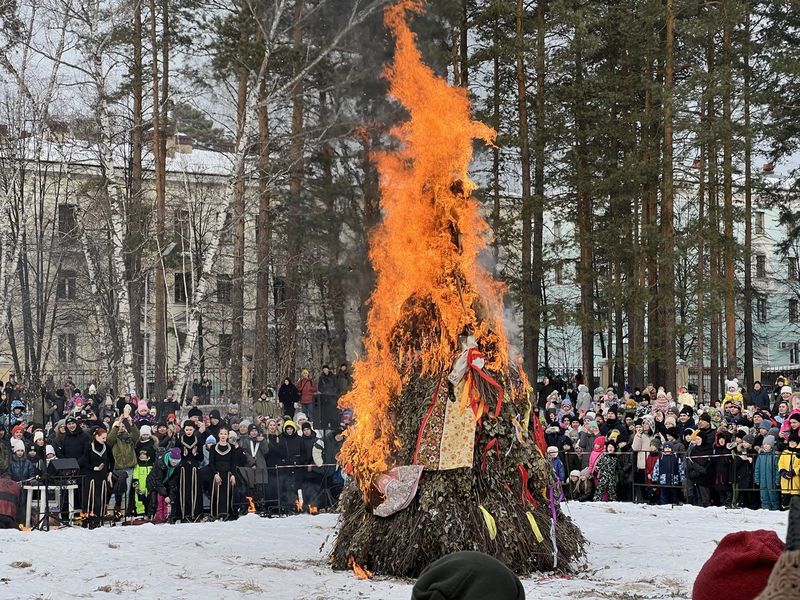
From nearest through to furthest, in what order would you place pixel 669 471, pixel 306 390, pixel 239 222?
pixel 669 471, pixel 306 390, pixel 239 222

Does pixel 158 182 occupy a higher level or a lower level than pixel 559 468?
higher

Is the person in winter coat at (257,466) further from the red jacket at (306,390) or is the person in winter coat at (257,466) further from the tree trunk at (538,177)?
the tree trunk at (538,177)

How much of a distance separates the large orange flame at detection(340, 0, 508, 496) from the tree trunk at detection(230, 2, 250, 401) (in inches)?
532

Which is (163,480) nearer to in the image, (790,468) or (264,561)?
(264,561)

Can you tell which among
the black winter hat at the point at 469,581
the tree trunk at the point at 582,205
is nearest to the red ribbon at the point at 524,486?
the black winter hat at the point at 469,581

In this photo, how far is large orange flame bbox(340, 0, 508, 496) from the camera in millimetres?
10781

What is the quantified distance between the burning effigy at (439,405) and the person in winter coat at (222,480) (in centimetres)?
554

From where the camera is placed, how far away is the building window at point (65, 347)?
40.5 metres

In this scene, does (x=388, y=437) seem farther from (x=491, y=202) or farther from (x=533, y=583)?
(x=491, y=202)

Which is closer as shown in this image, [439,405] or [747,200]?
[439,405]

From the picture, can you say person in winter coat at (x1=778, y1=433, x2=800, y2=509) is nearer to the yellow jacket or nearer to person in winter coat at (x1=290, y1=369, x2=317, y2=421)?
the yellow jacket

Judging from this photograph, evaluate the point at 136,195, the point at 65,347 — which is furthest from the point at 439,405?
the point at 65,347

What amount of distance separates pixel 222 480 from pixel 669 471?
6670mm

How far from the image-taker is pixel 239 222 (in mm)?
26281
